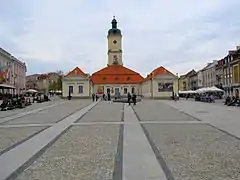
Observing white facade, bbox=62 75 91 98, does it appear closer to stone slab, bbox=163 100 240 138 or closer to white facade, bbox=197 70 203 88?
white facade, bbox=197 70 203 88

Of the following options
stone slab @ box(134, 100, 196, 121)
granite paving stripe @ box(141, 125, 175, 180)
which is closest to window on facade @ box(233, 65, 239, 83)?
stone slab @ box(134, 100, 196, 121)

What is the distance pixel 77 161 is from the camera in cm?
855

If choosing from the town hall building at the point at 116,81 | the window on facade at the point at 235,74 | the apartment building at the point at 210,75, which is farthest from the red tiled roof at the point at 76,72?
the apartment building at the point at 210,75

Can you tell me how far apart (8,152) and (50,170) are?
302cm

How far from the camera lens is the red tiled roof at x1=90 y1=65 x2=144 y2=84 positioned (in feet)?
340

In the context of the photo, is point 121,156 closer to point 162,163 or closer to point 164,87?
point 162,163

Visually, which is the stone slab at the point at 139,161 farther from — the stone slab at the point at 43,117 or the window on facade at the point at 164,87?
the window on facade at the point at 164,87

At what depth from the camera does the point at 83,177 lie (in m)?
6.89

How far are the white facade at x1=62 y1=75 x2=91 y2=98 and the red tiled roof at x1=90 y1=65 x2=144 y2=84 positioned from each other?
17.1m

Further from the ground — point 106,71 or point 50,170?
point 106,71

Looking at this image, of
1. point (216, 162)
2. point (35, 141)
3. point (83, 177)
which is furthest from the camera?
point (35, 141)

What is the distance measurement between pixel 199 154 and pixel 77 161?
123 inches

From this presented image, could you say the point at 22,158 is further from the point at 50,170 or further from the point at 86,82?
the point at 86,82

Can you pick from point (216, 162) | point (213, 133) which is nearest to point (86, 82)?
point (213, 133)
